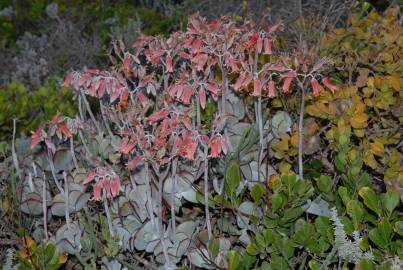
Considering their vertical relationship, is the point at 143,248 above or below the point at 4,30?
below

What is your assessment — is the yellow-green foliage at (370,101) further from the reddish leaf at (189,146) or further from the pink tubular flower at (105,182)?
the pink tubular flower at (105,182)

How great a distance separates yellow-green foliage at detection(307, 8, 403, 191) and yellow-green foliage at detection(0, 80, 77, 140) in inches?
52.1

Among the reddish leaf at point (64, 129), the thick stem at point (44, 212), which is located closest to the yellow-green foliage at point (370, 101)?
the reddish leaf at point (64, 129)

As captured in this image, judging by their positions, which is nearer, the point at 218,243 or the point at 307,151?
the point at 218,243

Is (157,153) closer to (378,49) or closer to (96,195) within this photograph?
(96,195)

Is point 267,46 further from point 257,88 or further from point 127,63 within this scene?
point 127,63

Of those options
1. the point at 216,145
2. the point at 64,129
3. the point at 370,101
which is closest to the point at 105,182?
the point at 64,129

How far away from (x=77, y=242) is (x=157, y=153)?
492 mm

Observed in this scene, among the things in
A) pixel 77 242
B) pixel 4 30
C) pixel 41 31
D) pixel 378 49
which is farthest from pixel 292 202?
pixel 4 30

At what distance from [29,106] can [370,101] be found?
1.88m

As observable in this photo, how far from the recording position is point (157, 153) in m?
2.04

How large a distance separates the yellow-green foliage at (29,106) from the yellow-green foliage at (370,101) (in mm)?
1322

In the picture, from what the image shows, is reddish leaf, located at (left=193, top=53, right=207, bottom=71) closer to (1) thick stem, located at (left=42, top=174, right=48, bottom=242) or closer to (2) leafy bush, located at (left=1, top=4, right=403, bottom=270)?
(2) leafy bush, located at (left=1, top=4, right=403, bottom=270)

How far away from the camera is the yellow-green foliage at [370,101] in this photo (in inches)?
92.0
